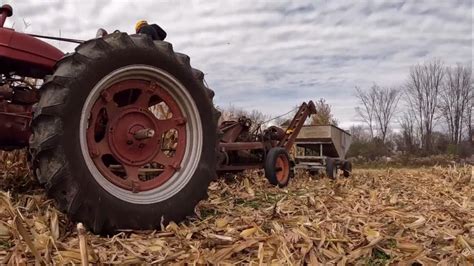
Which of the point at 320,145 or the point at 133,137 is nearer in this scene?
the point at 133,137

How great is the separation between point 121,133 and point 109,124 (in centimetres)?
8

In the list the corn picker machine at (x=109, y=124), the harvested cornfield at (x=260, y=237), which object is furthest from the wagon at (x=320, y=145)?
the corn picker machine at (x=109, y=124)

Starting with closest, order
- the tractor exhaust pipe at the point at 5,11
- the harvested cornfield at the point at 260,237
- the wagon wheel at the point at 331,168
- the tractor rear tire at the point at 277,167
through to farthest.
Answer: the harvested cornfield at the point at 260,237 < the tractor exhaust pipe at the point at 5,11 < the tractor rear tire at the point at 277,167 < the wagon wheel at the point at 331,168

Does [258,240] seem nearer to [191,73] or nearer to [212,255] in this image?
[212,255]

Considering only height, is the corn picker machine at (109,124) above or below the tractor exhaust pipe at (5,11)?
below

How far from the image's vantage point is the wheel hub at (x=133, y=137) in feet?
8.55

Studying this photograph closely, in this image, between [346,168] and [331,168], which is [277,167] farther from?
[346,168]

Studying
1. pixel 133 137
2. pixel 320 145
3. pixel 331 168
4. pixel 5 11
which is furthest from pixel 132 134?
pixel 320 145

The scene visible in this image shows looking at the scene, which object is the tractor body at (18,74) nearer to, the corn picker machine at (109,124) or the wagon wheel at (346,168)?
the corn picker machine at (109,124)

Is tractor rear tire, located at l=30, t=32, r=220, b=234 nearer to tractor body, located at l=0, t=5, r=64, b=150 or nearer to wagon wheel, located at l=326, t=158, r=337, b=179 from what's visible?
tractor body, located at l=0, t=5, r=64, b=150

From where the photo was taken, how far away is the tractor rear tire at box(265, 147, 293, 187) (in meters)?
5.66

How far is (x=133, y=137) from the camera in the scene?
2631 millimetres

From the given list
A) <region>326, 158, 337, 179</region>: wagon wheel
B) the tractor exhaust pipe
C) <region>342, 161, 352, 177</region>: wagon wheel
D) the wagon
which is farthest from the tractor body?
<region>342, 161, 352, 177</region>: wagon wheel

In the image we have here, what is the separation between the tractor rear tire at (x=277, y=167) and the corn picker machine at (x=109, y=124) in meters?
2.64
